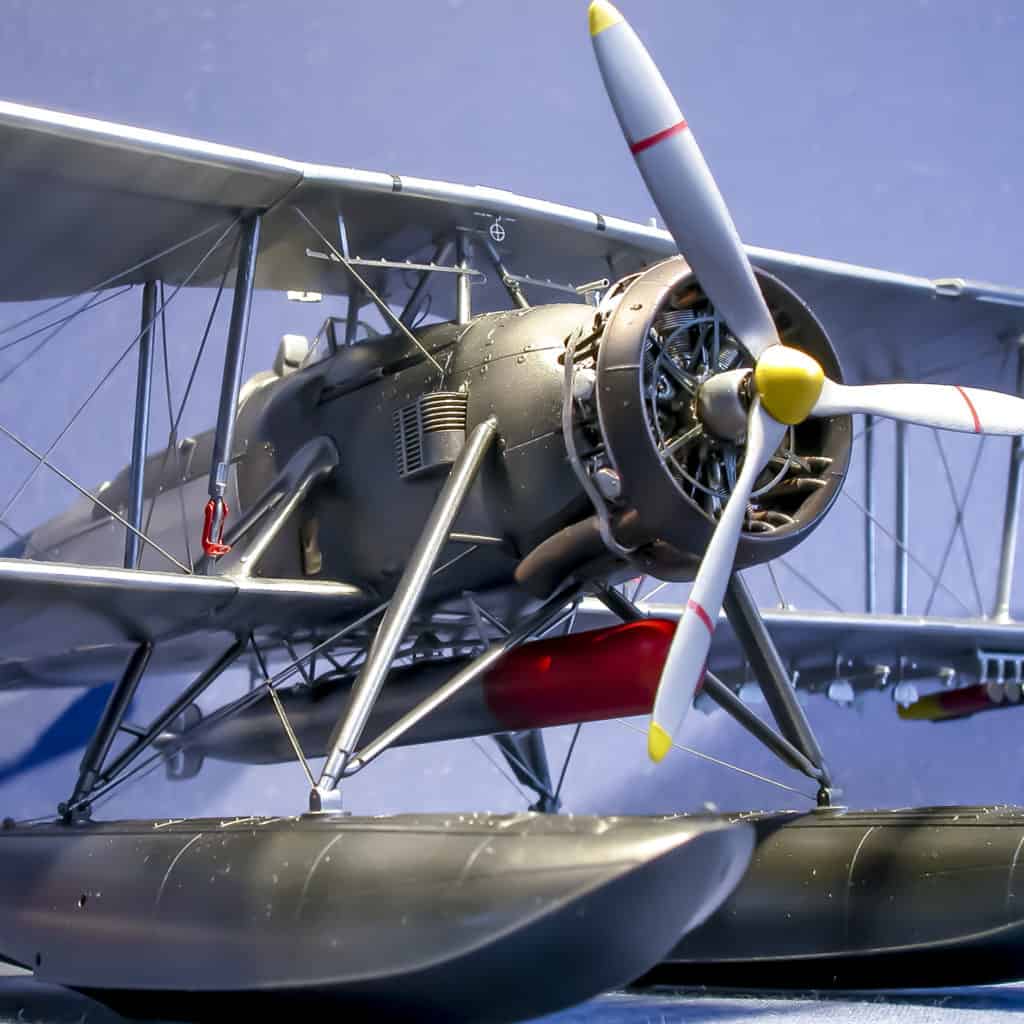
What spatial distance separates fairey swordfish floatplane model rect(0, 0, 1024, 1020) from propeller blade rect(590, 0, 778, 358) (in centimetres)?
1

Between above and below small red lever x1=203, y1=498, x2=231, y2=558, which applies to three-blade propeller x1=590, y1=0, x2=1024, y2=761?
above

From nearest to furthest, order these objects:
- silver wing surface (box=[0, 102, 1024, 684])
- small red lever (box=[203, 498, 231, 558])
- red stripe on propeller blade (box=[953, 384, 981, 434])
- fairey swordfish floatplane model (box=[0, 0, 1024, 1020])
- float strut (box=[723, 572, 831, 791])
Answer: fairey swordfish floatplane model (box=[0, 0, 1024, 1020]) < red stripe on propeller blade (box=[953, 384, 981, 434]) < silver wing surface (box=[0, 102, 1024, 684]) < small red lever (box=[203, 498, 231, 558]) < float strut (box=[723, 572, 831, 791])

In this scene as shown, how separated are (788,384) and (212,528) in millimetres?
2772

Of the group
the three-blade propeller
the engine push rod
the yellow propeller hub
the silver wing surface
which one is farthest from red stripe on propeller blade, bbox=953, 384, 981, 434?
the silver wing surface

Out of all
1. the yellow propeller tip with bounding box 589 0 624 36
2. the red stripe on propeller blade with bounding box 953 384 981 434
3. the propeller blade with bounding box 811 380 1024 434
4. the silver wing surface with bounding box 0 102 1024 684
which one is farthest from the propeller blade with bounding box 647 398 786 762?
the silver wing surface with bounding box 0 102 1024 684

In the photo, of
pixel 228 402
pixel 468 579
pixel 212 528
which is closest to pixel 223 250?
pixel 228 402

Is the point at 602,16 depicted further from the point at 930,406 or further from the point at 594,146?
the point at 594,146

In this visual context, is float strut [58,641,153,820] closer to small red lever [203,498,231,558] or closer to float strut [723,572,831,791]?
small red lever [203,498,231,558]

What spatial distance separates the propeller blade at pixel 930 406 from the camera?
5.82m

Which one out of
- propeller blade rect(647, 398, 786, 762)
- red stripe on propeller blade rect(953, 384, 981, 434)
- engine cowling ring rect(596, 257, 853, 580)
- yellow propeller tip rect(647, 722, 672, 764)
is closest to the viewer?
yellow propeller tip rect(647, 722, 672, 764)

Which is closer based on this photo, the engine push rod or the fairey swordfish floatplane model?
the fairey swordfish floatplane model

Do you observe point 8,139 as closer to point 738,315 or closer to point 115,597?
point 115,597

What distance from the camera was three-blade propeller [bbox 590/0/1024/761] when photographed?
17.6 feet

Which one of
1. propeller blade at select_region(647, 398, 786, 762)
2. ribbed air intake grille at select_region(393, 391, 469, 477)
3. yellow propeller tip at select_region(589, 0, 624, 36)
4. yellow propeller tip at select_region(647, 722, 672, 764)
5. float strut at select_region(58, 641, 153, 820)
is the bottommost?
float strut at select_region(58, 641, 153, 820)
